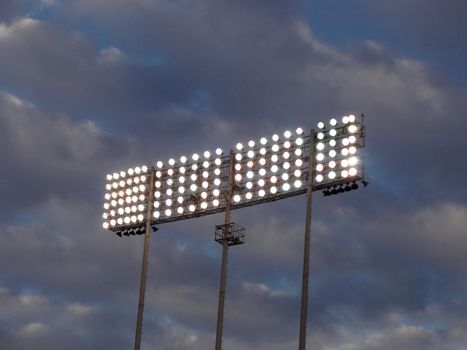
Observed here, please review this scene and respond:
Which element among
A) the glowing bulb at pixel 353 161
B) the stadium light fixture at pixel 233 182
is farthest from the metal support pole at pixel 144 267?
the glowing bulb at pixel 353 161

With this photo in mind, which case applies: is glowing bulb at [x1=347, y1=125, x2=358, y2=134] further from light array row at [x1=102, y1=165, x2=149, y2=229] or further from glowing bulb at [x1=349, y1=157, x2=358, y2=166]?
light array row at [x1=102, y1=165, x2=149, y2=229]

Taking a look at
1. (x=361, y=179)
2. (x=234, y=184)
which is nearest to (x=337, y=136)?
(x=361, y=179)

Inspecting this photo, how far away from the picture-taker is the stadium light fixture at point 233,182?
67.0m

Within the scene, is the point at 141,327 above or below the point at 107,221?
below

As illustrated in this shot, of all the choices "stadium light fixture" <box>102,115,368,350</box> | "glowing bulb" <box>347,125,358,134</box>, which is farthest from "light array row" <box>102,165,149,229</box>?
"glowing bulb" <box>347,125,358,134</box>

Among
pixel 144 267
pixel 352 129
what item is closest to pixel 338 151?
pixel 352 129

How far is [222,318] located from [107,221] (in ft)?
39.9

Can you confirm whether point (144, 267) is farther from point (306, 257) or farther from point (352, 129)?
point (352, 129)

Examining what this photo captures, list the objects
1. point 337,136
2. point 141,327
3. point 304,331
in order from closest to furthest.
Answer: point 304,331 → point 337,136 → point 141,327

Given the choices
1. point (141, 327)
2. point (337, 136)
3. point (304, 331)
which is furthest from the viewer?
point (141, 327)

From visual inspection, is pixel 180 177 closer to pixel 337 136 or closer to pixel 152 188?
pixel 152 188

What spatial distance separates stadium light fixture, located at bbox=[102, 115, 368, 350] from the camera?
6700 centimetres

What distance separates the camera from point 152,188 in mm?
76188

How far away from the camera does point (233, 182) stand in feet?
235
